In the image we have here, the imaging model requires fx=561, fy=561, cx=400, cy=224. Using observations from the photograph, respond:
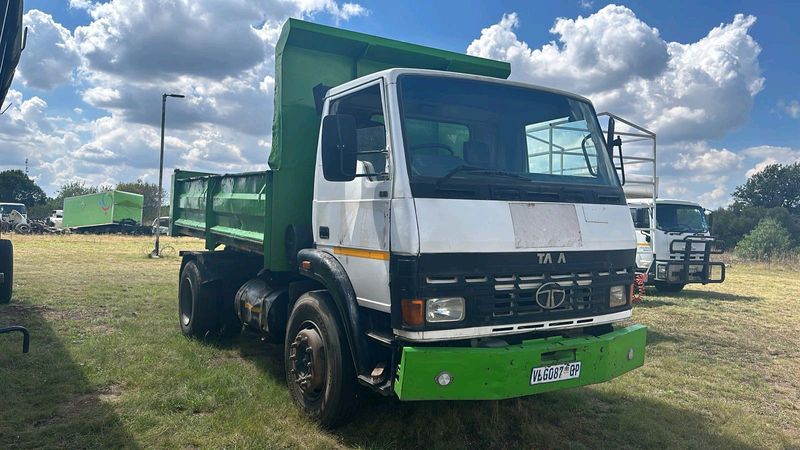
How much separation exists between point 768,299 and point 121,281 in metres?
14.9

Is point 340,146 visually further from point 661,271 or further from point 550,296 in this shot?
point 661,271

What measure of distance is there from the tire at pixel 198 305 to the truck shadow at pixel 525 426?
2701mm

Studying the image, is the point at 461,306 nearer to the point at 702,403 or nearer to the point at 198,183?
the point at 702,403

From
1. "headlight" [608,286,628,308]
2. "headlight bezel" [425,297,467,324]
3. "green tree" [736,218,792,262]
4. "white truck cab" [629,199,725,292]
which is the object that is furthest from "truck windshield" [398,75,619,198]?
"green tree" [736,218,792,262]

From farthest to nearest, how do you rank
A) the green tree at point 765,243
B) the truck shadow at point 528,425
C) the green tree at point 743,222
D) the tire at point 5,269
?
1. the green tree at point 743,222
2. the green tree at point 765,243
3. the tire at point 5,269
4. the truck shadow at point 528,425

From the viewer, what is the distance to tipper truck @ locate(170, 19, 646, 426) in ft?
11.1

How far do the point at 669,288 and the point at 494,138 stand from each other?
12.0m

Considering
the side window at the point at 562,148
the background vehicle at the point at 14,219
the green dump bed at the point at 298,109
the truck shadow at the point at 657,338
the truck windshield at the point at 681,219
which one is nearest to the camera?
the side window at the point at 562,148

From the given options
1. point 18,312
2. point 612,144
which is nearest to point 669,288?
point 612,144

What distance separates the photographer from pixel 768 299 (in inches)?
523

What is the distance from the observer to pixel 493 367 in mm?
3371

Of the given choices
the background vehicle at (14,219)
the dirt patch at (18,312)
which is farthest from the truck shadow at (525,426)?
the background vehicle at (14,219)

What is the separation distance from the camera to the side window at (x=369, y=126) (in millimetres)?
3752

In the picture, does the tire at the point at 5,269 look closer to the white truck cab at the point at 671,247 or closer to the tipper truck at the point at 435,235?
the tipper truck at the point at 435,235
